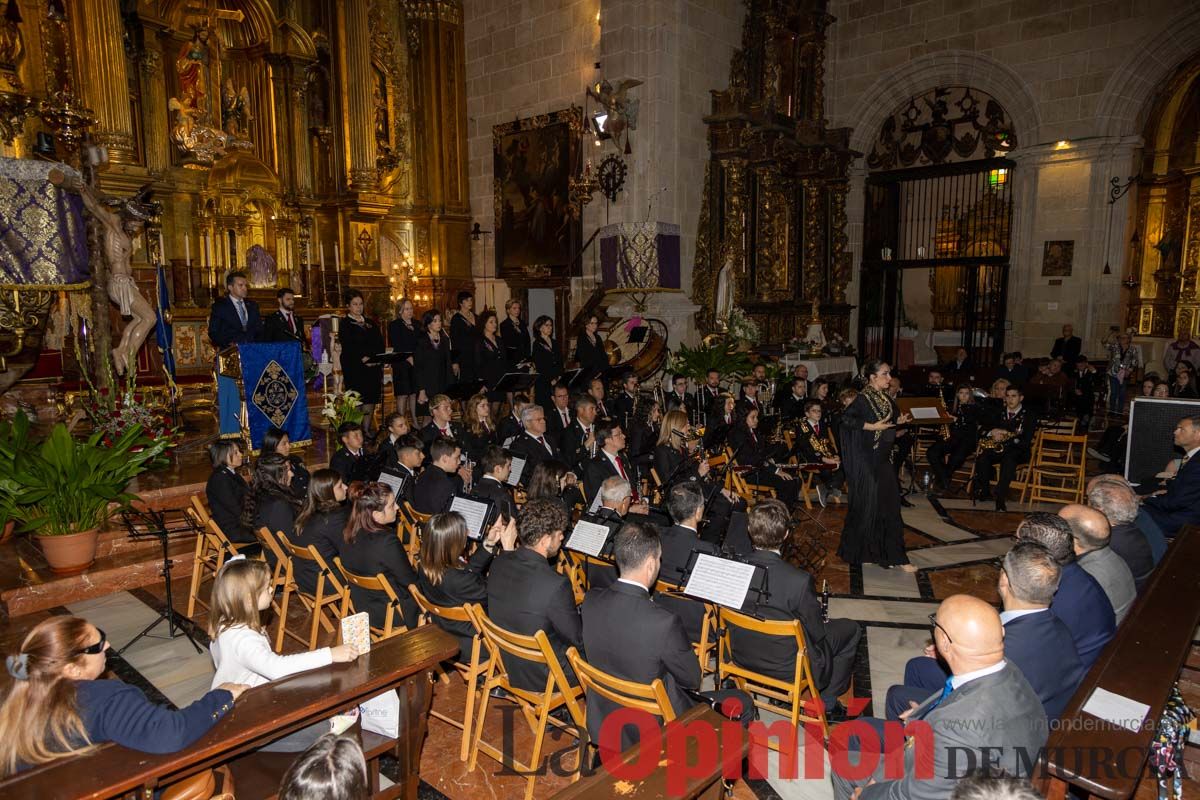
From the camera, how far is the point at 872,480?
6488 millimetres

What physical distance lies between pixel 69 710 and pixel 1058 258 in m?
16.5

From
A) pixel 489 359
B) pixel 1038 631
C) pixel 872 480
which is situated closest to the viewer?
pixel 1038 631

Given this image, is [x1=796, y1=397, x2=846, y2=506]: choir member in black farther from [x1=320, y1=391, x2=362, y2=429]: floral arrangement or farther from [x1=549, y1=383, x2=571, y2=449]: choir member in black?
[x1=320, y1=391, x2=362, y2=429]: floral arrangement

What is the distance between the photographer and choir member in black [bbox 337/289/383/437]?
9.45 meters

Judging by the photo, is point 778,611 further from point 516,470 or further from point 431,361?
point 431,361

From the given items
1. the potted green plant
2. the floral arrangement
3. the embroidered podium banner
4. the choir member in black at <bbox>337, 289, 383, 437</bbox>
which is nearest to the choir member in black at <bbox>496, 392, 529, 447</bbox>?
the floral arrangement

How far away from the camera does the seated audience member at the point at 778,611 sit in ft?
12.5

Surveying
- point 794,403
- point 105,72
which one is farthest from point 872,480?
point 105,72

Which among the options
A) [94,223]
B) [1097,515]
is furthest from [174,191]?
[1097,515]

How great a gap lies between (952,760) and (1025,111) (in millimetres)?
15709

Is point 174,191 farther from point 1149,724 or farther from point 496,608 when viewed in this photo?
point 1149,724

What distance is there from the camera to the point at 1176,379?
11711mm

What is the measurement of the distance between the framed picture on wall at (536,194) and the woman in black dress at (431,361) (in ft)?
18.9

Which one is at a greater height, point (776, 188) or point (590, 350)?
Answer: point (776, 188)
